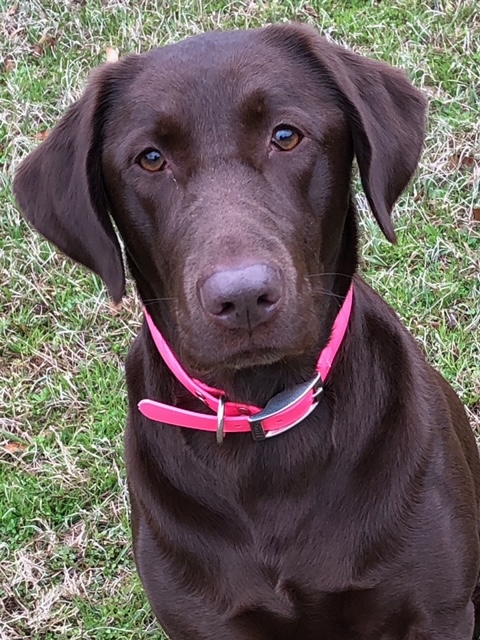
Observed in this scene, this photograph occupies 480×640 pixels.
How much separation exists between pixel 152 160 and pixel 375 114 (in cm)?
44

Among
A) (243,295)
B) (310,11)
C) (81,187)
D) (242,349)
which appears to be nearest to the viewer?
(243,295)

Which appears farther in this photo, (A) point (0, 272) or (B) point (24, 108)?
(B) point (24, 108)

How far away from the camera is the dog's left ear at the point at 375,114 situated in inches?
83.2

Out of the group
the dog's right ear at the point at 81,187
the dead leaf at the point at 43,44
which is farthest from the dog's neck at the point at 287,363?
the dead leaf at the point at 43,44

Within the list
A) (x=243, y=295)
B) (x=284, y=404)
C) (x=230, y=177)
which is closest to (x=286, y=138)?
(x=230, y=177)

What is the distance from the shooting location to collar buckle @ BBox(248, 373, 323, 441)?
7.17 feet

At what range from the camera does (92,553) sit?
3.35 m

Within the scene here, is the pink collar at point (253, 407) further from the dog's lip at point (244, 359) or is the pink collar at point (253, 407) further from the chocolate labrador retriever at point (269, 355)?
the dog's lip at point (244, 359)

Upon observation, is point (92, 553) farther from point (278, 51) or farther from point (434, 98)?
point (434, 98)

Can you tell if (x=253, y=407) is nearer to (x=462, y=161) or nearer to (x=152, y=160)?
(x=152, y=160)

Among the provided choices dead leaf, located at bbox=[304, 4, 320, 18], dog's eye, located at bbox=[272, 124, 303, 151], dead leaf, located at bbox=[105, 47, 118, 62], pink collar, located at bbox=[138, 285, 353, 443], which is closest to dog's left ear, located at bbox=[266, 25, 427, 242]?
dog's eye, located at bbox=[272, 124, 303, 151]

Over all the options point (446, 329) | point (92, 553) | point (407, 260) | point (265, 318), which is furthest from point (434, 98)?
point (265, 318)

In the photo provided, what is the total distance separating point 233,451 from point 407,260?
171cm

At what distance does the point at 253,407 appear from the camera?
2.23 m
